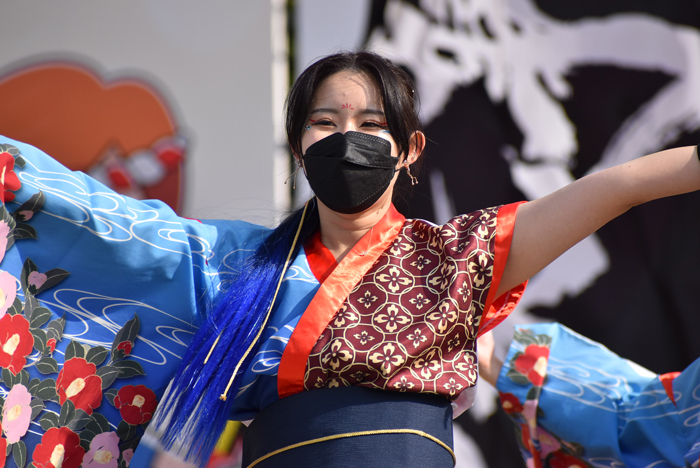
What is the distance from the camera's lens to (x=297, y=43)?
1.75 m

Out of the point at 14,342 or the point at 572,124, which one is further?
the point at 572,124

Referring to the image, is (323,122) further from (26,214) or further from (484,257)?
(26,214)

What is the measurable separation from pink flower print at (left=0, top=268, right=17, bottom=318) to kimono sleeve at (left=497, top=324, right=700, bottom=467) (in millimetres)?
1074

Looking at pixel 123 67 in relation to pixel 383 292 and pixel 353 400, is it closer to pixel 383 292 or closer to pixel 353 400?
pixel 383 292

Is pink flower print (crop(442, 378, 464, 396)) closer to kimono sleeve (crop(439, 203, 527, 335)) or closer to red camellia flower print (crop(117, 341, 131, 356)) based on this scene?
kimono sleeve (crop(439, 203, 527, 335))

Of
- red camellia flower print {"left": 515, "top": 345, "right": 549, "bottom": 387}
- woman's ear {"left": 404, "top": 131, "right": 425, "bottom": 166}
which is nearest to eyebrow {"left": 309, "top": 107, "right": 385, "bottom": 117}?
woman's ear {"left": 404, "top": 131, "right": 425, "bottom": 166}

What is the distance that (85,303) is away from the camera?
1.12 metres

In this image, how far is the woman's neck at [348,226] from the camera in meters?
1.19

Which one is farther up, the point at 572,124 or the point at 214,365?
the point at 572,124

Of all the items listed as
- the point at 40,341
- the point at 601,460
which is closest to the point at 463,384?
the point at 601,460

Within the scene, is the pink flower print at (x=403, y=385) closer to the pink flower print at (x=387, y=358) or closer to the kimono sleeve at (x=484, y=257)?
the pink flower print at (x=387, y=358)

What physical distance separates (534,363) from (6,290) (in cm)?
116

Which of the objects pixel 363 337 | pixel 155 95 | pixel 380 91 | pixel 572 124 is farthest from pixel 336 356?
pixel 155 95

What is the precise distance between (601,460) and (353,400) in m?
0.63
